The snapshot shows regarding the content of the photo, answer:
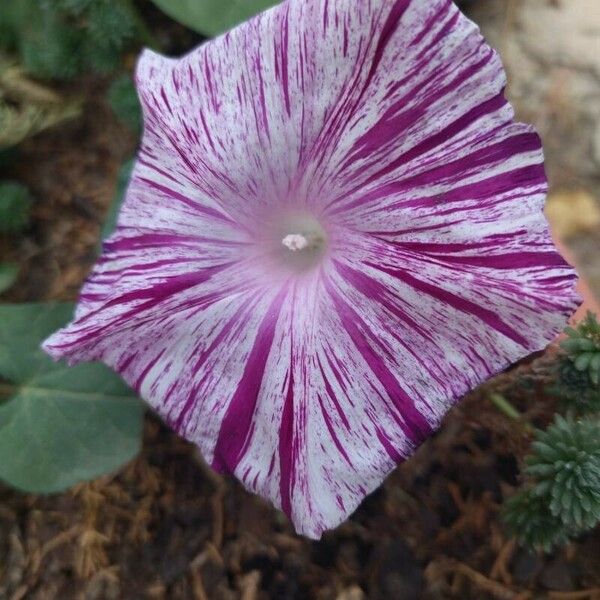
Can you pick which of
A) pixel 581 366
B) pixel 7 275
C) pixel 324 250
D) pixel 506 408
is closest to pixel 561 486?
pixel 581 366

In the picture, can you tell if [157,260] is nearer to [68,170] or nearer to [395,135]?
[395,135]

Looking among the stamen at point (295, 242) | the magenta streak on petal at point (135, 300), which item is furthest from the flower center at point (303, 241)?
the magenta streak on petal at point (135, 300)

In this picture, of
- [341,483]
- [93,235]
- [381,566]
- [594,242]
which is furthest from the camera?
[93,235]

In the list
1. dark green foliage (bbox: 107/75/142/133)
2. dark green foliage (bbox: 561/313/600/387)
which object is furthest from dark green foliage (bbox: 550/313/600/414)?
dark green foliage (bbox: 107/75/142/133)

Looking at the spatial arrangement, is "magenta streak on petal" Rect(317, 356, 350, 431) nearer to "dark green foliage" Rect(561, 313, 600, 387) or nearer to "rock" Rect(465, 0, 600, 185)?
"dark green foliage" Rect(561, 313, 600, 387)

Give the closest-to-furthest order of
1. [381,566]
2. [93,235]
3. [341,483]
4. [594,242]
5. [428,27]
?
[428,27]
[341,483]
[381,566]
[594,242]
[93,235]

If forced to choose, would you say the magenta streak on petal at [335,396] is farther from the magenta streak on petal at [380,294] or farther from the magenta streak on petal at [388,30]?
the magenta streak on petal at [388,30]

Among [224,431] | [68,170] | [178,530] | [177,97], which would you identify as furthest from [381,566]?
[68,170]
